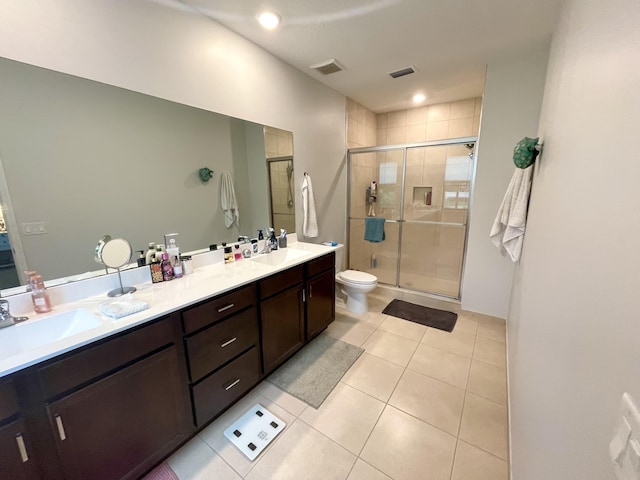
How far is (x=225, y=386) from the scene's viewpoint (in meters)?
1.53

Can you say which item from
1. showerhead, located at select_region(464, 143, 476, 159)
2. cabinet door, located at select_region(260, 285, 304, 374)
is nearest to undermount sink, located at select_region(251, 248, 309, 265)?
cabinet door, located at select_region(260, 285, 304, 374)

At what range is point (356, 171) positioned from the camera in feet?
11.7

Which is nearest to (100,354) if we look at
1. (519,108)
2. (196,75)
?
(196,75)

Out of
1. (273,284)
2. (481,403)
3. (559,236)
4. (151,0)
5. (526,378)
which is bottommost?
(481,403)

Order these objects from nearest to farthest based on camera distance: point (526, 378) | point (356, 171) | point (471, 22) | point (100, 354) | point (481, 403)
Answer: point (100, 354), point (526, 378), point (481, 403), point (471, 22), point (356, 171)

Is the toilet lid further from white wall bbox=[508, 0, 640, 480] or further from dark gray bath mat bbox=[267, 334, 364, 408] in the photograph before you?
white wall bbox=[508, 0, 640, 480]

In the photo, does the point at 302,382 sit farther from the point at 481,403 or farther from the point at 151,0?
the point at 151,0

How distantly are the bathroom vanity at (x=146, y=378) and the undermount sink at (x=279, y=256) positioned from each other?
0.24 metres

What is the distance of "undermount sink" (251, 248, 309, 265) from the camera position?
2.17m

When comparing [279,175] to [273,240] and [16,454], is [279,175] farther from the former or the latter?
[16,454]

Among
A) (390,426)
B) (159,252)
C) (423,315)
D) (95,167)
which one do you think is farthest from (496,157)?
(95,167)

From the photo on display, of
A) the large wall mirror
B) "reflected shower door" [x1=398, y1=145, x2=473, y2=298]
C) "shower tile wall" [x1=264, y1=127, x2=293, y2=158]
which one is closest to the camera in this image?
the large wall mirror

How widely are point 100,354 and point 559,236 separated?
1731mm

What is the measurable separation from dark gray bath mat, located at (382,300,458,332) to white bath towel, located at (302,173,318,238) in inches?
49.8
